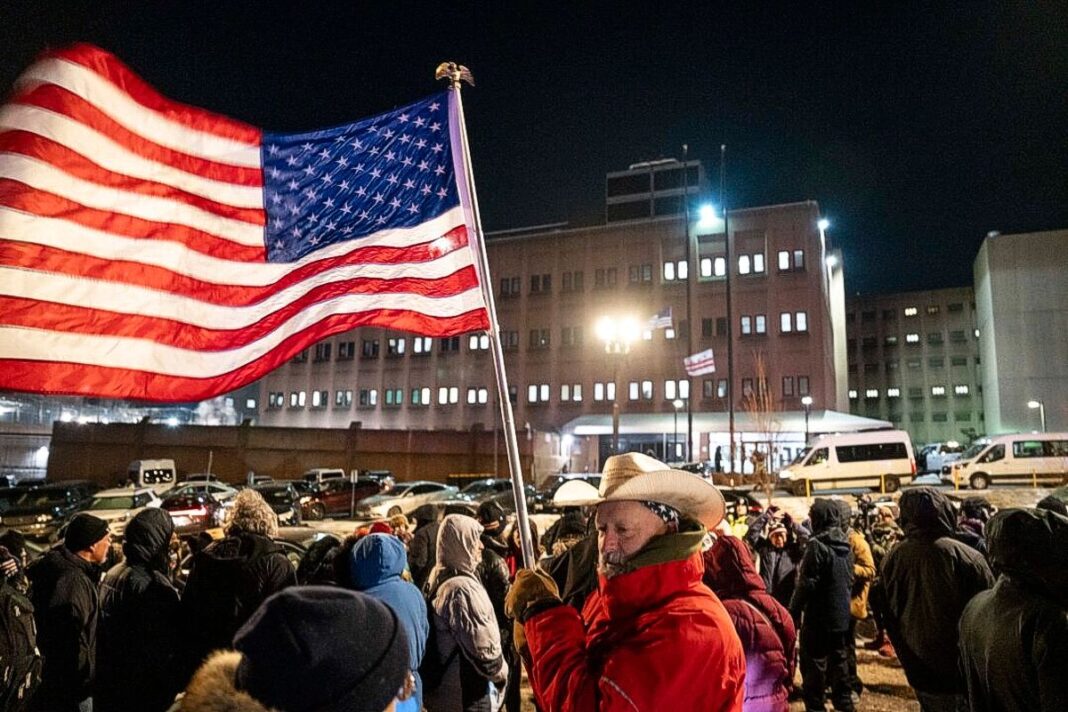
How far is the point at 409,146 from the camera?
5336 mm

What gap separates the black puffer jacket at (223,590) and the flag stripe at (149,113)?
2859mm

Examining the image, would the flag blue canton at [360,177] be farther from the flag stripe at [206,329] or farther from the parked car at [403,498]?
the parked car at [403,498]

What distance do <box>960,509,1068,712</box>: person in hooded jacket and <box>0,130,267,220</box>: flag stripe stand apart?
5.13 metres

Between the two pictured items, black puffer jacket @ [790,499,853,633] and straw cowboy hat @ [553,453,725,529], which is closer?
straw cowboy hat @ [553,453,725,529]

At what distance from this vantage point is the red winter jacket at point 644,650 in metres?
1.93

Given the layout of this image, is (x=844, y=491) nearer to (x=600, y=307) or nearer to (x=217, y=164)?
(x=600, y=307)

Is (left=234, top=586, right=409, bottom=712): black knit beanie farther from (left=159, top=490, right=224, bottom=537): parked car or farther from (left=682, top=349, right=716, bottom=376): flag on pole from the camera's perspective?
(left=682, top=349, right=716, bottom=376): flag on pole

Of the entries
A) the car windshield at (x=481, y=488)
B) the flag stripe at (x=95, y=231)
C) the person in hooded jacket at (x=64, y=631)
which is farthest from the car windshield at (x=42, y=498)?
the flag stripe at (x=95, y=231)

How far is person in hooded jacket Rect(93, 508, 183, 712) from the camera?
405 centimetres

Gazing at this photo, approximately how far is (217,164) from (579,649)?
4505mm

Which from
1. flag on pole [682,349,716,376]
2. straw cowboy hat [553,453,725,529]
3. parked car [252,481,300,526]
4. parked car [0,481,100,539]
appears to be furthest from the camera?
flag on pole [682,349,716,376]

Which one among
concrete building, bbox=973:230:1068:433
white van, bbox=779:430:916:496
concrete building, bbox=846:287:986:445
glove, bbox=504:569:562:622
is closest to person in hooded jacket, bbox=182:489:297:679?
glove, bbox=504:569:562:622

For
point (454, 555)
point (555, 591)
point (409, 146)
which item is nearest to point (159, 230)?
point (409, 146)

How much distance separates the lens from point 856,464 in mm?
30297
